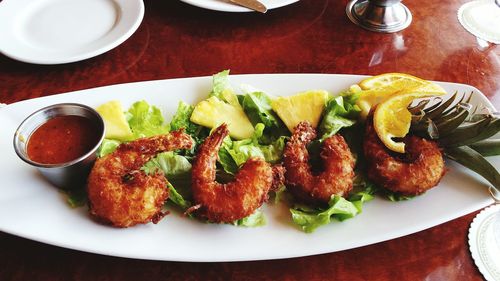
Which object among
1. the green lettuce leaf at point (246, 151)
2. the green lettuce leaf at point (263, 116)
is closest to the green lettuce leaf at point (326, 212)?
the green lettuce leaf at point (246, 151)

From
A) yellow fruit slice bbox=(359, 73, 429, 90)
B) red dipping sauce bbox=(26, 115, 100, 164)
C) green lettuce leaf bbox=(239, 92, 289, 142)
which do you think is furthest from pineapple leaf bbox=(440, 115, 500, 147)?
red dipping sauce bbox=(26, 115, 100, 164)

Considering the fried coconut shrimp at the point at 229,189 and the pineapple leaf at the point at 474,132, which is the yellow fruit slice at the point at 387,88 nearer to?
the pineapple leaf at the point at 474,132

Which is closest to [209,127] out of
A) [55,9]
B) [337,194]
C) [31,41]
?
[337,194]

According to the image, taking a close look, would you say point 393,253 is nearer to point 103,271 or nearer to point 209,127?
point 209,127

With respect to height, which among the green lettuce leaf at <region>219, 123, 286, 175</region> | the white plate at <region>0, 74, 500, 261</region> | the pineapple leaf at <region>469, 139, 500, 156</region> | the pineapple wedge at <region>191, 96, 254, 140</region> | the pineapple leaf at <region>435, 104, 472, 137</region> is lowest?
the white plate at <region>0, 74, 500, 261</region>

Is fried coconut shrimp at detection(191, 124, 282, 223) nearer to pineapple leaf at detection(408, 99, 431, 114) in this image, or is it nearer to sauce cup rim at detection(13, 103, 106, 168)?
sauce cup rim at detection(13, 103, 106, 168)

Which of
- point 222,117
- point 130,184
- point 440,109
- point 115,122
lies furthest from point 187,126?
point 440,109
